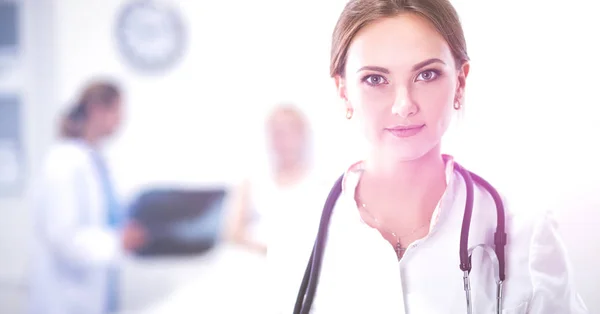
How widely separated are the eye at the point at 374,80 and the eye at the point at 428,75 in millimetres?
45

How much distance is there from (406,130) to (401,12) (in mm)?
151

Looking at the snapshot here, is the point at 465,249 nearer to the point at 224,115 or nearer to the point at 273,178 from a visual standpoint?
the point at 273,178

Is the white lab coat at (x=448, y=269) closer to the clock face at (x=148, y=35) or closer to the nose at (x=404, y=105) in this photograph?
the nose at (x=404, y=105)

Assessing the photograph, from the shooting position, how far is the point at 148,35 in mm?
1614

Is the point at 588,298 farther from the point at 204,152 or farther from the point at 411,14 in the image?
the point at 204,152

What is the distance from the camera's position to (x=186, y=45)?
1529mm

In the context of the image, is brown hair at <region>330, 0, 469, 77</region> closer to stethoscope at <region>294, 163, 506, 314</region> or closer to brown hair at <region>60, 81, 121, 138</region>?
stethoscope at <region>294, 163, 506, 314</region>

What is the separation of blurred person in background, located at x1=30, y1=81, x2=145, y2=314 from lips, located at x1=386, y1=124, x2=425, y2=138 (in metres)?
0.99

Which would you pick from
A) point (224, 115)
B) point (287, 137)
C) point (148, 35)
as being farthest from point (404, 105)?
point (148, 35)

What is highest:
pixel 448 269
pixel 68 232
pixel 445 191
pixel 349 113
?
pixel 349 113

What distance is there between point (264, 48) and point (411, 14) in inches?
25.8

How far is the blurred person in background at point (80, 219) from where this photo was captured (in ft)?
5.22

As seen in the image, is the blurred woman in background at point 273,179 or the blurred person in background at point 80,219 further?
the blurred person in background at point 80,219

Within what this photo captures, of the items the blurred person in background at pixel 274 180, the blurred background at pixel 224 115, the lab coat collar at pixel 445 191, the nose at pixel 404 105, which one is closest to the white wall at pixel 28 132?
the blurred background at pixel 224 115
